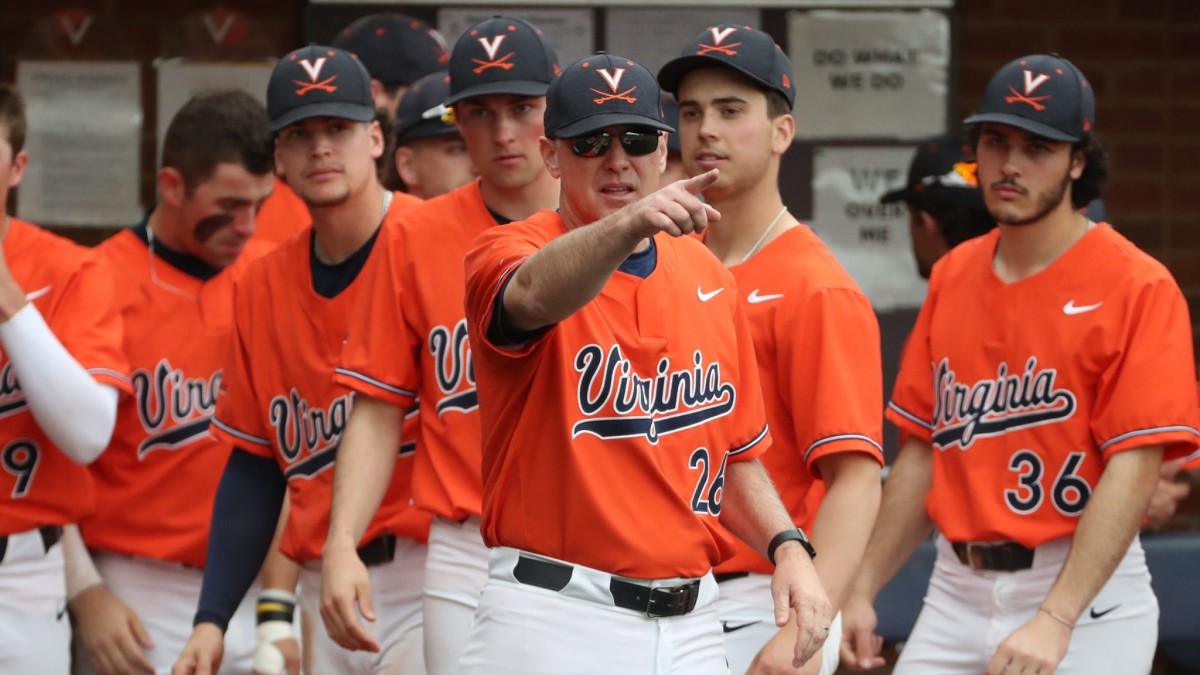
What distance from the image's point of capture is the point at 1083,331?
458 cm

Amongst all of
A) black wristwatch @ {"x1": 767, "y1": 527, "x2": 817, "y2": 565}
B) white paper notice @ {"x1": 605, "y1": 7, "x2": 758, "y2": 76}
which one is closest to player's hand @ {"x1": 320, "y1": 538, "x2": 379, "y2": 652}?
black wristwatch @ {"x1": 767, "y1": 527, "x2": 817, "y2": 565}

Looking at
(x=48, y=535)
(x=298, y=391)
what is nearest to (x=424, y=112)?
(x=298, y=391)

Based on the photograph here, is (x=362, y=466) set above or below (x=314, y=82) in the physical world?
below

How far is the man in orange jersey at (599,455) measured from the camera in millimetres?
3273

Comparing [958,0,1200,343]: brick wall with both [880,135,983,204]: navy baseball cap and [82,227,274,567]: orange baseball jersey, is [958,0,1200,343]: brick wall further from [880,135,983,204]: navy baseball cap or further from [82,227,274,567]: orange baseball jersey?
[82,227,274,567]: orange baseball jersey

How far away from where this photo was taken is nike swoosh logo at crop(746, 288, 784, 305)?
424 centimetres

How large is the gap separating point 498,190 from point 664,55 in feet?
7.94

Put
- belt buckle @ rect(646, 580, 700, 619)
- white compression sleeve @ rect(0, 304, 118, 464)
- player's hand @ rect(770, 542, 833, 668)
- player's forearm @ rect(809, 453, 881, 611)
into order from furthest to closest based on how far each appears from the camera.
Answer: white compression sleeve @ rect(0, 304, 118, 464), player's forearm @ rect(809, 453, 881, 611), belt buckle @ rect(646, 580, 700, 619), player's hand @ rect(770, 542, 833, 668)

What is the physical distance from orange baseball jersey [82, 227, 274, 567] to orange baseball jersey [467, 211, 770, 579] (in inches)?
73.8

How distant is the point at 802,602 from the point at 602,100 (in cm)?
93

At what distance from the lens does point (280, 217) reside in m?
5.89

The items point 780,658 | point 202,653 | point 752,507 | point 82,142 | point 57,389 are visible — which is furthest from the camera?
point 82,142

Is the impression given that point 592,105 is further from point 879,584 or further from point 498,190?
point 879,584

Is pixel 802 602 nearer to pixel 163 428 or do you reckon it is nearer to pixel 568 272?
pixel 568 272
